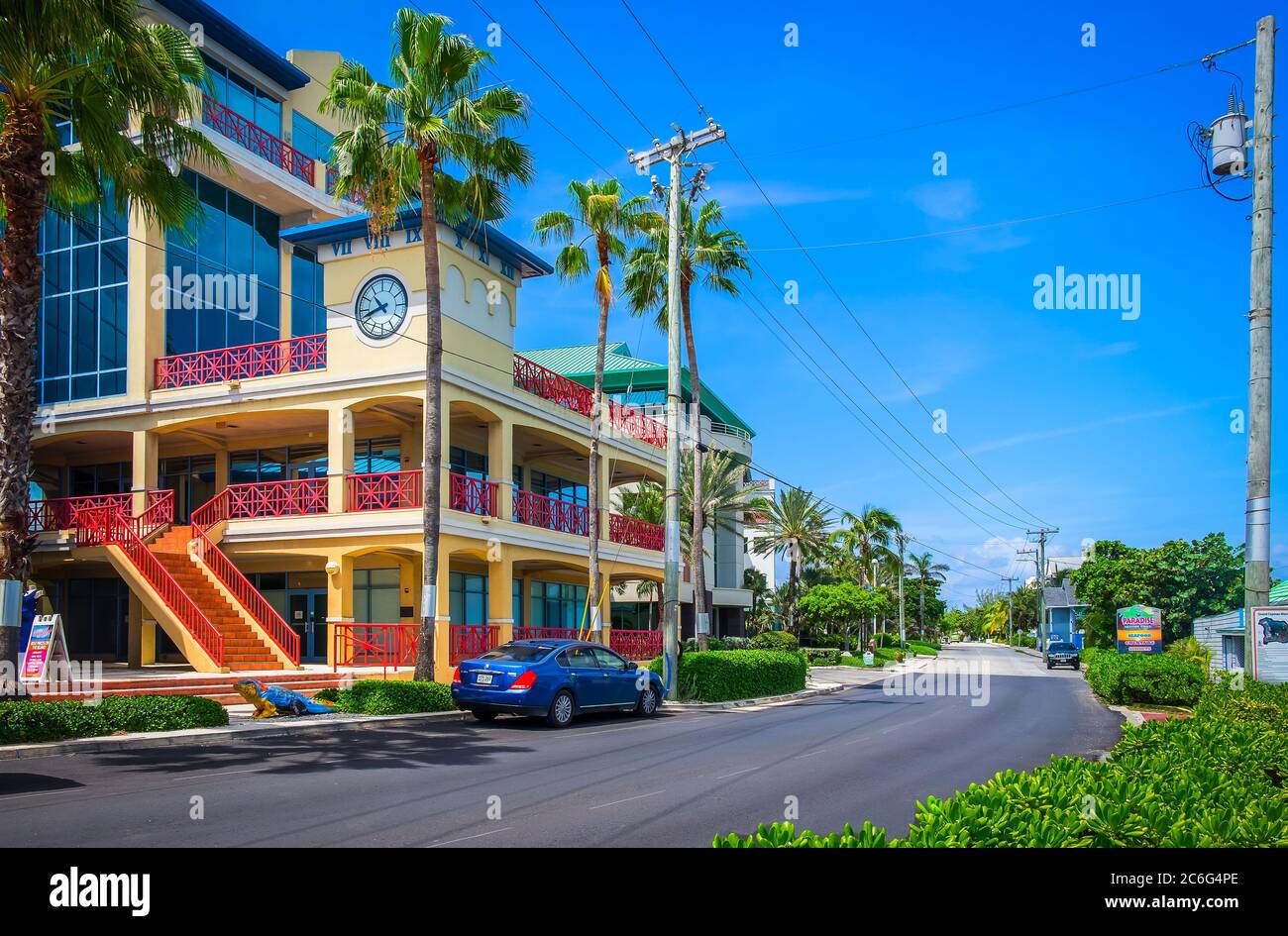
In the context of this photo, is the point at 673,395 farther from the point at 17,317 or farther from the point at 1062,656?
the point at 1062,656

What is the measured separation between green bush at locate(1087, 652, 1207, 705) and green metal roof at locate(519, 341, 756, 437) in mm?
28604

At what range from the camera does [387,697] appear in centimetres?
1941

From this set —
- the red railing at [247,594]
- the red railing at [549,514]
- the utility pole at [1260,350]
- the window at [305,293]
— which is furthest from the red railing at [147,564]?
the utility pole at [1260,350]

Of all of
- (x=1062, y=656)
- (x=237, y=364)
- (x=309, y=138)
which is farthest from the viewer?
(x=1062, y=656)

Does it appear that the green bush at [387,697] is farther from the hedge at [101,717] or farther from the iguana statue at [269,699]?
the hedge at [101,717]

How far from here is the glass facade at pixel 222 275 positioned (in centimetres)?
2898

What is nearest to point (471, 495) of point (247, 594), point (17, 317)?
point (247, 594)

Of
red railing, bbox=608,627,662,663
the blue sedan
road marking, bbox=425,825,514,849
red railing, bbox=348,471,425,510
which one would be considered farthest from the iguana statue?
red railing, bbox=608,627,662,663

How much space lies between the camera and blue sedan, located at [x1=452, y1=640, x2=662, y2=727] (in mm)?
18609

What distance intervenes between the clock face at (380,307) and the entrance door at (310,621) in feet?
26.7

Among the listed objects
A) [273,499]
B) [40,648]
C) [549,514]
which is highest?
[273,499]

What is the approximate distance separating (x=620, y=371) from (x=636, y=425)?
17.8 m
